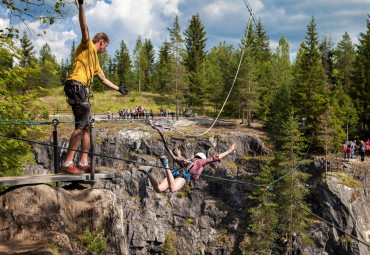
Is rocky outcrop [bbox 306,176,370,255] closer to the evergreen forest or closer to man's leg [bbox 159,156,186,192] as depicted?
the evergreen forest

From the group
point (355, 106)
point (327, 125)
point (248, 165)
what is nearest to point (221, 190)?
point (248, 165)

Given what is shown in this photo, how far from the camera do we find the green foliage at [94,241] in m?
5.34

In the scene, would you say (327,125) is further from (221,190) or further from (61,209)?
(61,209)

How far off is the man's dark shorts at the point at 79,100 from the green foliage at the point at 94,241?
2.05m

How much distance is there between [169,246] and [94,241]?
22.8 m

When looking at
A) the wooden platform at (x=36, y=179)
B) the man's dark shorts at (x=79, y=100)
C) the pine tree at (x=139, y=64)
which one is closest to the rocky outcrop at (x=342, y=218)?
the wooden platform at (x=36, y=179)

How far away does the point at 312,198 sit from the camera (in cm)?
2844

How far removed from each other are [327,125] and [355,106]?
35.4ft

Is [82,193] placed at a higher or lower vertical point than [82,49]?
lower

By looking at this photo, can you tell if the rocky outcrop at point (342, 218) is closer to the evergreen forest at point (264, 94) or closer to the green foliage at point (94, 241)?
the evergreen forest at point (264, 94)

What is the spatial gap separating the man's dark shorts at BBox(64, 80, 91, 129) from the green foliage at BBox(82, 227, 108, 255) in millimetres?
2049

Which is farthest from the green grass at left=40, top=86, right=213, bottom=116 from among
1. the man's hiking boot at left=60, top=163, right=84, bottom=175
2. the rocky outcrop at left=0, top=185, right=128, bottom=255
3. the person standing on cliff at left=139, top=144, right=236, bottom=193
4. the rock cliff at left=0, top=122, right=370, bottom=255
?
the man's hiking boot at left=60, top=163, right=84, bottom=175

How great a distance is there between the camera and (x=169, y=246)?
26516 millimetres

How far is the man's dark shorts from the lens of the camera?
5289 mm
